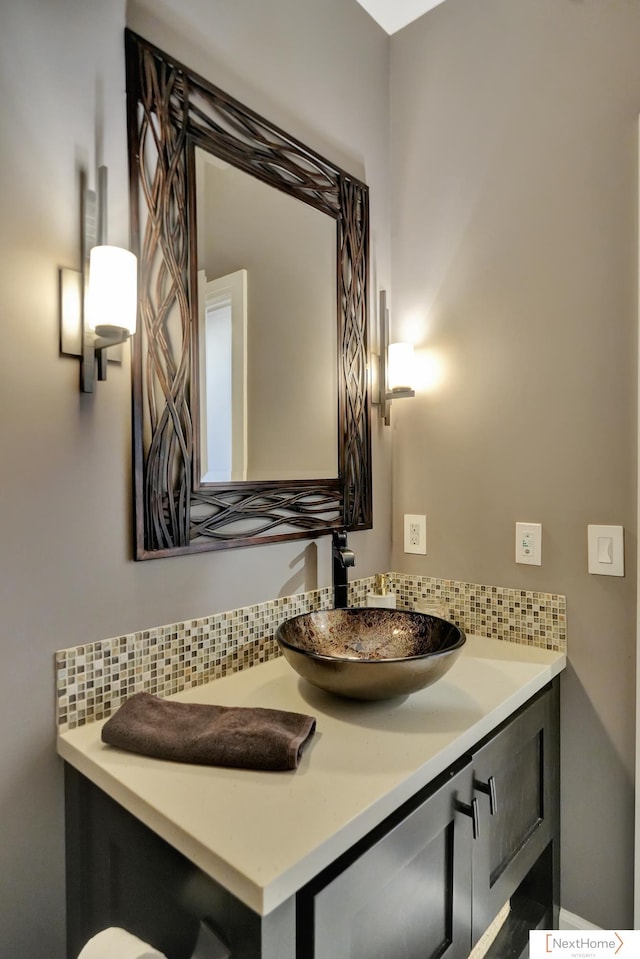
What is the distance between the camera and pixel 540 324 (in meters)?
1.58

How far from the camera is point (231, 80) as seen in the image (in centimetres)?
139

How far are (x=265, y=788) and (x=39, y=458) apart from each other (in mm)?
697

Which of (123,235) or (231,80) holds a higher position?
(231,80)

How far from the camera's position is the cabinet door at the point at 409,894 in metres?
0.80

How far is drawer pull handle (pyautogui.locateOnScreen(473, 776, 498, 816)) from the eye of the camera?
112cm

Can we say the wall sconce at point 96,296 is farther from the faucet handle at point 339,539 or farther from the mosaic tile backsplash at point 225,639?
the faucet handle at point 339,539

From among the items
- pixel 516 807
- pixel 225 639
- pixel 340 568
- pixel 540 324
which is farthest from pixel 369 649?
pixel 540 324

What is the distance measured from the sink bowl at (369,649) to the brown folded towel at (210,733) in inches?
4.2

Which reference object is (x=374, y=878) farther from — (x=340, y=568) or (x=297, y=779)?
(x=340, y=568)

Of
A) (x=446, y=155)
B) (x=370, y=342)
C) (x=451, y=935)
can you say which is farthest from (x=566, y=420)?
(x=451, y=935)

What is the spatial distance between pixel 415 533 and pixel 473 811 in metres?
0.90

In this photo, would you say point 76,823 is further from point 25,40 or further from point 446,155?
point 446,155

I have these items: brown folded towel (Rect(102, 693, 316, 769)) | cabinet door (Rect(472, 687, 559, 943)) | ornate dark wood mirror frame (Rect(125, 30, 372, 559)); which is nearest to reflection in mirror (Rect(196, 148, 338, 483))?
ornate dark wood mirror frame (Rect(125, 30, 372, 559))

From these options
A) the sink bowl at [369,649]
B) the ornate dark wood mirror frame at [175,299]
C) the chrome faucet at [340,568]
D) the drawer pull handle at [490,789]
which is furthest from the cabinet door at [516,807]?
the ornate dark wood mirror frame at [175,299]
